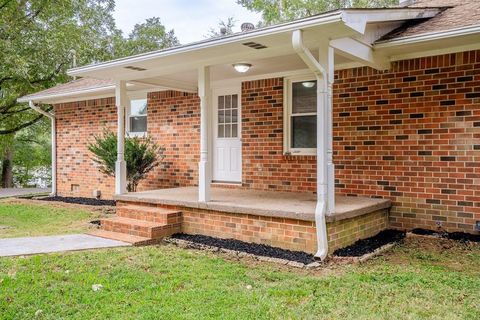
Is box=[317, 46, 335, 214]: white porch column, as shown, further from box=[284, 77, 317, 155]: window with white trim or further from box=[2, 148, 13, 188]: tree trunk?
box=[2, 148, 13, 188]: tree trunk

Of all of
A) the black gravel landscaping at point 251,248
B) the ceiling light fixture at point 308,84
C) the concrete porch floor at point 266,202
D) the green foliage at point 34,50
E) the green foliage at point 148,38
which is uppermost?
the green foliage at point 148,38

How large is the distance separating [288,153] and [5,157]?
16137 millimetres

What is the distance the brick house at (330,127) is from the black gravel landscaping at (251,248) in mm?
102

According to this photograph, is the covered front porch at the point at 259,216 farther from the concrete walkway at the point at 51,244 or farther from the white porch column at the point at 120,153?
the concrete walkway at the point at 51,244

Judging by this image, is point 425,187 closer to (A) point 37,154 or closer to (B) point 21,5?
(B) point 21,5

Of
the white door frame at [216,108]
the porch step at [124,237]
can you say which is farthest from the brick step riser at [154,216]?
the white door frame at [216,108]

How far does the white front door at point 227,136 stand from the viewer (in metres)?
8.23

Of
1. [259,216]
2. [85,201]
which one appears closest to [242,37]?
[259,216]

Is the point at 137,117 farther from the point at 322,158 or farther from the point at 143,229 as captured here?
the point at 322,158

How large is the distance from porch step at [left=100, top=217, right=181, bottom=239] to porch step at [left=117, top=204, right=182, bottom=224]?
64 millimetres

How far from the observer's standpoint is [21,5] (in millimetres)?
13109

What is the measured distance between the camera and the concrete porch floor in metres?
5.19

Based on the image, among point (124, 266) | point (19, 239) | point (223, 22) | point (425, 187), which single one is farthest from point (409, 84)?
point (223, 22)

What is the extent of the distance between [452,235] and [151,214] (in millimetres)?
4150
